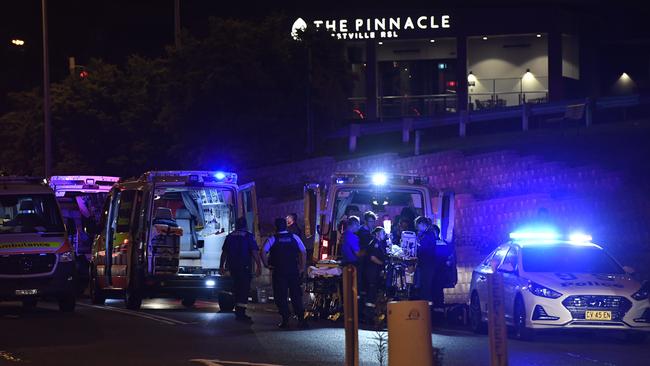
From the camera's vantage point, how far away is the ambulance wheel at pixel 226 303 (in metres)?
20.5

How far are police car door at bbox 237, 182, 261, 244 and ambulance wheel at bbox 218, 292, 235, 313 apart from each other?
1.28m

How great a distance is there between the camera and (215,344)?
15.1m

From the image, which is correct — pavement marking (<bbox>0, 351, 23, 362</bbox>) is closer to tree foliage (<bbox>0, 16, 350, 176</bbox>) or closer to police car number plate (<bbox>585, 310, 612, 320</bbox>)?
police car number plate (<bbox>585, 310, 612, 320</bbox>)

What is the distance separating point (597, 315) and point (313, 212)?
18.7ft

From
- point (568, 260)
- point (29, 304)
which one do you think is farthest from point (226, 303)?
point (568, 260)

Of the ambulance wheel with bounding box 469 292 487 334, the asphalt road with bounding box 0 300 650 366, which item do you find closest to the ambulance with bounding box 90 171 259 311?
the asphalt road with bounding box 0 300 650 366

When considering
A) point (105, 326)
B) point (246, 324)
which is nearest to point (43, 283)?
point (105, 326)

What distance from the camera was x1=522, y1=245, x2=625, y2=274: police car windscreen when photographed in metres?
17.1

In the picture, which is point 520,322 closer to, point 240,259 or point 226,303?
point 240,259

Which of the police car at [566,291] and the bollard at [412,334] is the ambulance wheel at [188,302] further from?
the bollard at [412,334]

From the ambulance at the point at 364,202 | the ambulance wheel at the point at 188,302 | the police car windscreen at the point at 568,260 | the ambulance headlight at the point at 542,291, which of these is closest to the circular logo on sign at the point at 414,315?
the ambulance headlight at the point at 542,291

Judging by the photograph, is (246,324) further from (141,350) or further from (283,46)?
(283,46)

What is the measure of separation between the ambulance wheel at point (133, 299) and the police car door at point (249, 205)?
2.23 metres

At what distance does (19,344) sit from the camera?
1512 cm
